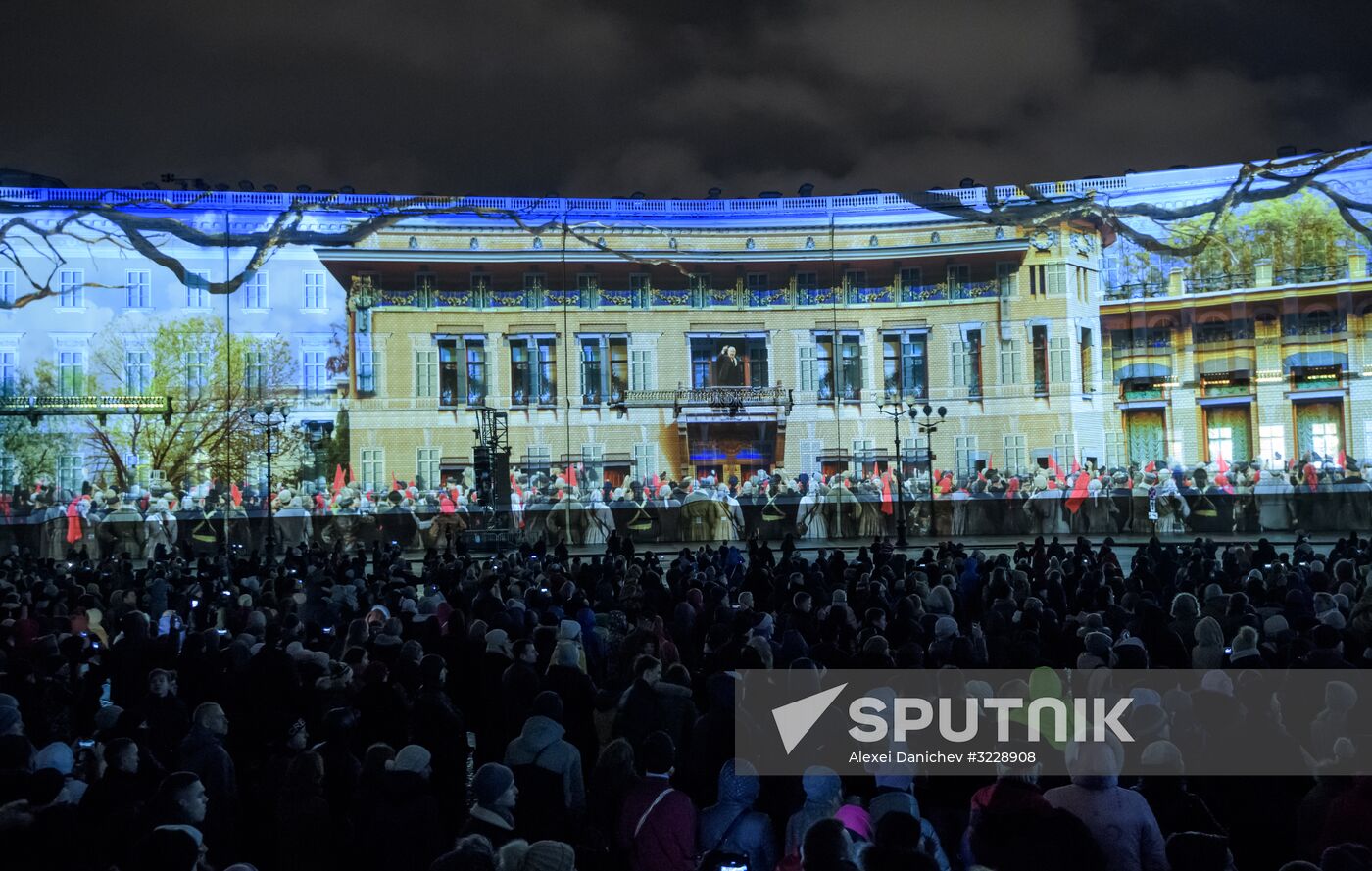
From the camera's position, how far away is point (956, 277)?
138ft

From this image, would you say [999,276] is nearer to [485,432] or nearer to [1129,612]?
[485,432]

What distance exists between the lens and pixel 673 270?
139 feet

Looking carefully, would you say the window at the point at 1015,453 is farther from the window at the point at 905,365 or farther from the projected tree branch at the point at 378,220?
the projected tree branch at the point at 378,220

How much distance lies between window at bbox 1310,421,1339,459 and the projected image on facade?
0.79ft

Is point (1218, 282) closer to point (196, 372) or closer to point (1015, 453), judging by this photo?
point (1015, 453)

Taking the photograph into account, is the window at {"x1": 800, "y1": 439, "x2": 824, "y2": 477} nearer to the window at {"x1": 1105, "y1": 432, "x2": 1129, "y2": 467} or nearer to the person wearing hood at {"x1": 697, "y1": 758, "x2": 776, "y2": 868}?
the window at {"x1": 1105, "y1": 432, "x2": 1129, "y2": 467}

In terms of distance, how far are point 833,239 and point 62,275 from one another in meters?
25.7

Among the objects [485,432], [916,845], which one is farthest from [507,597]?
[485,432]

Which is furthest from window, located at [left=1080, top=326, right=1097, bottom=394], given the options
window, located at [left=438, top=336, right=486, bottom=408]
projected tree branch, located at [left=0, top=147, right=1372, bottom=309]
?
window, located at [left=438, top=336, right=486, bottom=408]

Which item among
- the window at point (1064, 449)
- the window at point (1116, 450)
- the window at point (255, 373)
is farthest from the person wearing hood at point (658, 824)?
the window at point (255, 373)

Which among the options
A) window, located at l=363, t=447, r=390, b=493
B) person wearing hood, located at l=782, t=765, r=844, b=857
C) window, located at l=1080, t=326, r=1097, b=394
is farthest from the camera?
window, located at l=1080, t=326, r=1097, b=394

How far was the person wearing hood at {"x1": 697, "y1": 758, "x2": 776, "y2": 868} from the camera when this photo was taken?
5.38m

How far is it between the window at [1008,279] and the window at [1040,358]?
1.51 metres

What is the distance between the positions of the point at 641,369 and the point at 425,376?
23.8 feet
